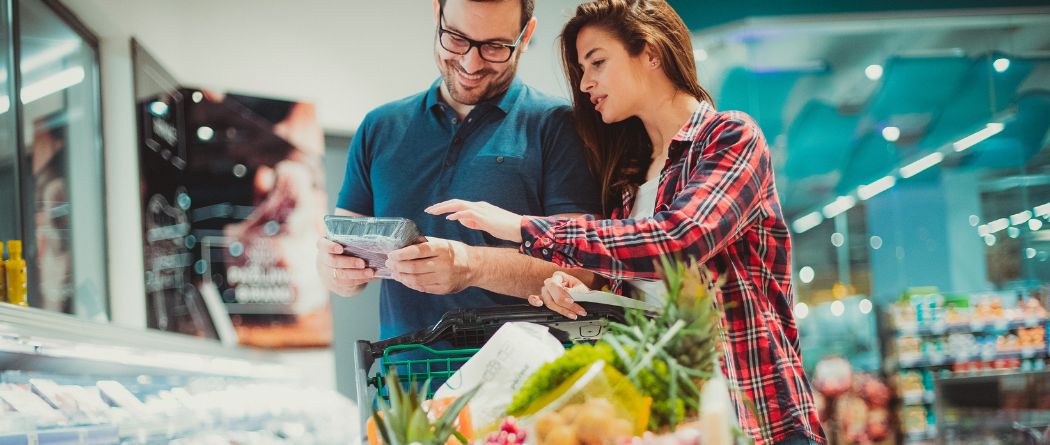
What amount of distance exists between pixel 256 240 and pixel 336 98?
128cm

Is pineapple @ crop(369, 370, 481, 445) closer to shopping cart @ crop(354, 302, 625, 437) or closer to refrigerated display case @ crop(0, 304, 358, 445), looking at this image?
shopping cart @ crop(354, 302, 625, 437)

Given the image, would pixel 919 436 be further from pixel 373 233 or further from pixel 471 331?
pixel 373 233

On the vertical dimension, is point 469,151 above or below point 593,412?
above

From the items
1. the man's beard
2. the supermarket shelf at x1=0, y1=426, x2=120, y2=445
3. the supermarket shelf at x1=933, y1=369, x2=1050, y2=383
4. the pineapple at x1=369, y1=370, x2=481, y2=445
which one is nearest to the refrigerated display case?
the supermarket shelf at x1=0, y1=426, x2=120, y2=445

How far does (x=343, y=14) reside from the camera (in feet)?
18.3

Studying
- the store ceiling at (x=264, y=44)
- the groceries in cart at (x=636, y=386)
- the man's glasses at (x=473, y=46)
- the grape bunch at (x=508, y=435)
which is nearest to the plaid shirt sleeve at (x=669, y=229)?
the groceries in cart at (x=636, y=386)

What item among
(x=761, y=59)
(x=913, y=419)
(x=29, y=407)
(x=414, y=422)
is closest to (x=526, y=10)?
(x=414, y=422)

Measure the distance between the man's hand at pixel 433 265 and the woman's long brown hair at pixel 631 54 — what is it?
466 millimetres

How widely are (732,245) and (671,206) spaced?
0.23m

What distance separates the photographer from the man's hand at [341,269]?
2.17 metres

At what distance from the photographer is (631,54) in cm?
226

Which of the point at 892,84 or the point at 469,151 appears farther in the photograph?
the point at 892,84

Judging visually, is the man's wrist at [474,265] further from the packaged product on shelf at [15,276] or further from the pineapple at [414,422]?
the packaged product on shelf at [15,276]

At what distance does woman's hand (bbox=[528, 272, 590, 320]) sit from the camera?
2.01 metres
